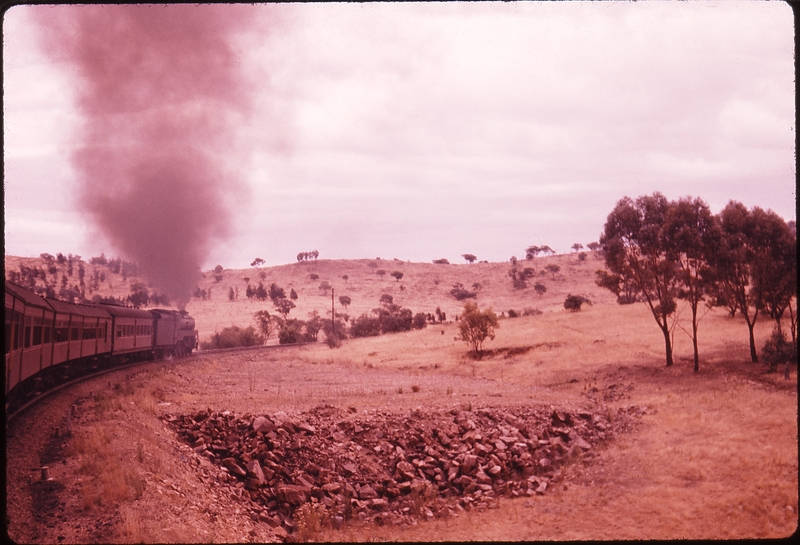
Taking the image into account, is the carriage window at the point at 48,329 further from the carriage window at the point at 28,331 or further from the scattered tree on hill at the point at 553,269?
the scattered tree on hill at the point at 553,269

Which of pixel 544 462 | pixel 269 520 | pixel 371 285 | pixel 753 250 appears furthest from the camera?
pixel 371 285

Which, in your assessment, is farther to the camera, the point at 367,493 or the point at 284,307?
the point at 284,307

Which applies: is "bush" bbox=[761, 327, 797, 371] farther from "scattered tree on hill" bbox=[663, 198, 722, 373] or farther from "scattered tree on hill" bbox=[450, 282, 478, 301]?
"scattered tree on hill" bbox=[450, 282, 478, 301]

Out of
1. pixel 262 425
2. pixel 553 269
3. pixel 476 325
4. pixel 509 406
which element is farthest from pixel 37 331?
pixel 553 269

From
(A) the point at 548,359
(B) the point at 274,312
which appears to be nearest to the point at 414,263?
(B) the point at 274,312

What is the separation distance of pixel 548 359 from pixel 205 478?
90.7 feet

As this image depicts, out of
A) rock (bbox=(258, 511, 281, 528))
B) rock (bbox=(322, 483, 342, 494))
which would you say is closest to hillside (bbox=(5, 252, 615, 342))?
rock (bbox=(322, 483, 342, 494))

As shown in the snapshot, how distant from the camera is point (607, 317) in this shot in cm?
5266

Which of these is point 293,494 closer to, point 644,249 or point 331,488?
point 331,488

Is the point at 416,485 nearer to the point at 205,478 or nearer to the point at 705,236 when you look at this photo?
the point at 205,478

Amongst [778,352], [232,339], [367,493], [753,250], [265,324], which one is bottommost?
[367,493]

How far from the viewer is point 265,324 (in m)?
74.4

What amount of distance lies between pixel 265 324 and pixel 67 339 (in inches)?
2082

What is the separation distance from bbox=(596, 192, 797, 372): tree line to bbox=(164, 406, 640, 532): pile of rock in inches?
545
